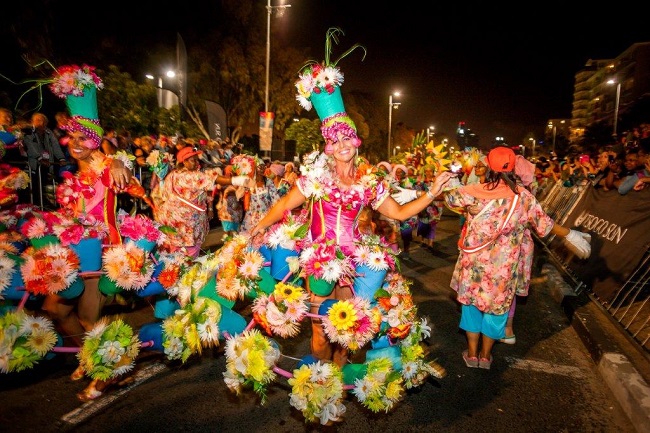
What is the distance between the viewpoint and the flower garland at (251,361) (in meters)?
2.77

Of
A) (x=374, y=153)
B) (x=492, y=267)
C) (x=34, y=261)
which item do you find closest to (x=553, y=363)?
(x=492, y=267)

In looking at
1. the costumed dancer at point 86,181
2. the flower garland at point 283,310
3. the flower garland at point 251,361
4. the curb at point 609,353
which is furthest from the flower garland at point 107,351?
the curb at point 609,353

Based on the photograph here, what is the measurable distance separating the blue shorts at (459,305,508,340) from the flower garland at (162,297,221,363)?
8.23 feet

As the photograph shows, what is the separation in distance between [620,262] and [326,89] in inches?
194

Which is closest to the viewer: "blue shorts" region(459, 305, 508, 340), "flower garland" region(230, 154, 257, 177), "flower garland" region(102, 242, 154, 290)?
"flower garland" region(102, 242, 154, 290)

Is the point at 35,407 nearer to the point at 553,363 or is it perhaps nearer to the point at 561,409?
the point at 561,409

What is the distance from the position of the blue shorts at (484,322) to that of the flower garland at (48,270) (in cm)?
365

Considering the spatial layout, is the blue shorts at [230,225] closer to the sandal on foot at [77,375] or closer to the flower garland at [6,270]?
the sandal on foot at [77,375]

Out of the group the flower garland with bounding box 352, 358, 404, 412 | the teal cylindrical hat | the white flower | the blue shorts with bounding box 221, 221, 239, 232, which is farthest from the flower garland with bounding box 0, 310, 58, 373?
the blue shorts with bounding box 221, 221, 239, 232

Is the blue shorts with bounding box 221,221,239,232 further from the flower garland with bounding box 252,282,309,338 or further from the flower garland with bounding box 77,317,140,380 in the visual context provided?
the flower garland with bounding box 252,282,309,338

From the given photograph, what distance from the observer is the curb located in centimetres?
326

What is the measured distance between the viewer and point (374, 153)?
64.8m

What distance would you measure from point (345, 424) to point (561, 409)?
187 cm

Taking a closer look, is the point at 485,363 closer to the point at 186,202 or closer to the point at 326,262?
the point at 326,262
